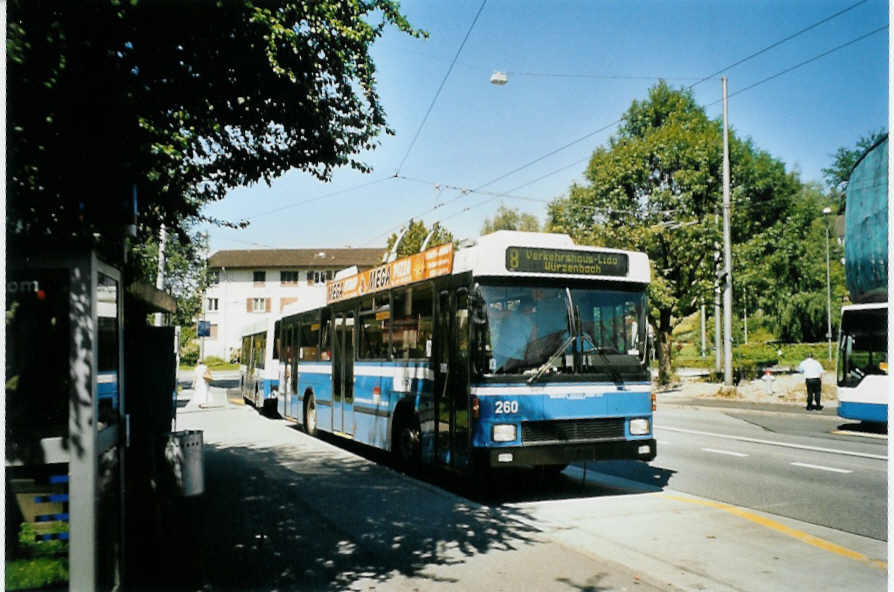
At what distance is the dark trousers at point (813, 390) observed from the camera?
2183 cm

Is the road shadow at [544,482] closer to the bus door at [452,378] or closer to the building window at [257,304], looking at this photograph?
the bus door at [452,378]

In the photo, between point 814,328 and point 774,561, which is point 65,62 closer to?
point 774,561

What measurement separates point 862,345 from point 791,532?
1123cm

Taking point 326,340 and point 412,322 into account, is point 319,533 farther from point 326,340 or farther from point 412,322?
point 326,340

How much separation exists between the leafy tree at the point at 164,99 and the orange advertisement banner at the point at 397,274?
6.50 ft

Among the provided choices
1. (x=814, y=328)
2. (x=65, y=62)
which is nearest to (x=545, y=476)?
(x=65, y=62)

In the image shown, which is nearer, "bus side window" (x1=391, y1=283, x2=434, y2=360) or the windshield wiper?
the windshield wiper

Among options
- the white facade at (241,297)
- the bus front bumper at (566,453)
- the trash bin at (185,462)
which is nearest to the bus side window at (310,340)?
the bus front bumper at (566,453)

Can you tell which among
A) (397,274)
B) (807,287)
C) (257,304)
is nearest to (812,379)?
(397,274)

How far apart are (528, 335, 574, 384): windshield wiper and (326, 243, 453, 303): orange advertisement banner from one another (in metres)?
A: 1.64

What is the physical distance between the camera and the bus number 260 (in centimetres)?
847

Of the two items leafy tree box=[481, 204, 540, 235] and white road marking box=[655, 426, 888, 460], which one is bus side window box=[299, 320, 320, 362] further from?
Result: leafy tree box=[481, 204, 540, 235]

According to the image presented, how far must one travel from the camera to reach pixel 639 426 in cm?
914

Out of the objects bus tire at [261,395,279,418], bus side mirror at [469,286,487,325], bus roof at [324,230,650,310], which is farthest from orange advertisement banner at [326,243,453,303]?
bus tire at [261,395,279,418]
